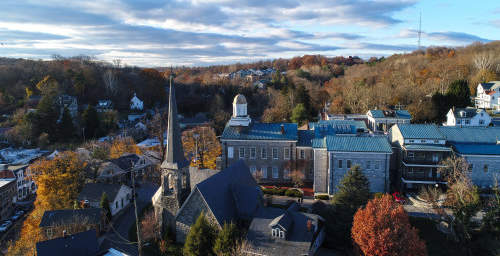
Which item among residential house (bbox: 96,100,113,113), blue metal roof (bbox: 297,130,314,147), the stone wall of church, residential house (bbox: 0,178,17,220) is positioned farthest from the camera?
residential house (bbox: 96,100,113,113)

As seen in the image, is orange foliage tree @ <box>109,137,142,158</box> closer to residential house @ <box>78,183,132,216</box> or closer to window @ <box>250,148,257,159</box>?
residential house @ <box>78,183,132,216</box>

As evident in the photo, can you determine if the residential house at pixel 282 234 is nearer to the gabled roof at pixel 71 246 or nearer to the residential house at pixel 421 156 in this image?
the gabled roof at pixel 71 246

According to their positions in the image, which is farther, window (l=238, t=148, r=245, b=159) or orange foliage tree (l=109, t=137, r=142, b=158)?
orange foliage tree (l=109, t=137, r=142, b=158)

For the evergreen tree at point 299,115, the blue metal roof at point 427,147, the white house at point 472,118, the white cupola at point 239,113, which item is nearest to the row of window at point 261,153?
the white cupola at point 239,113

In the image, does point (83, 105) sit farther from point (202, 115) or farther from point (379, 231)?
point (379, 231)

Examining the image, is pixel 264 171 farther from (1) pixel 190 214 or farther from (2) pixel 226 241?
(2) pixel 226 241

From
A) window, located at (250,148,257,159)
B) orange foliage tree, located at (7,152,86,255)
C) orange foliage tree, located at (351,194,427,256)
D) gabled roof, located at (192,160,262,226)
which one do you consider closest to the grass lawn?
orange foliage tree, located at (351,194,427,256)
